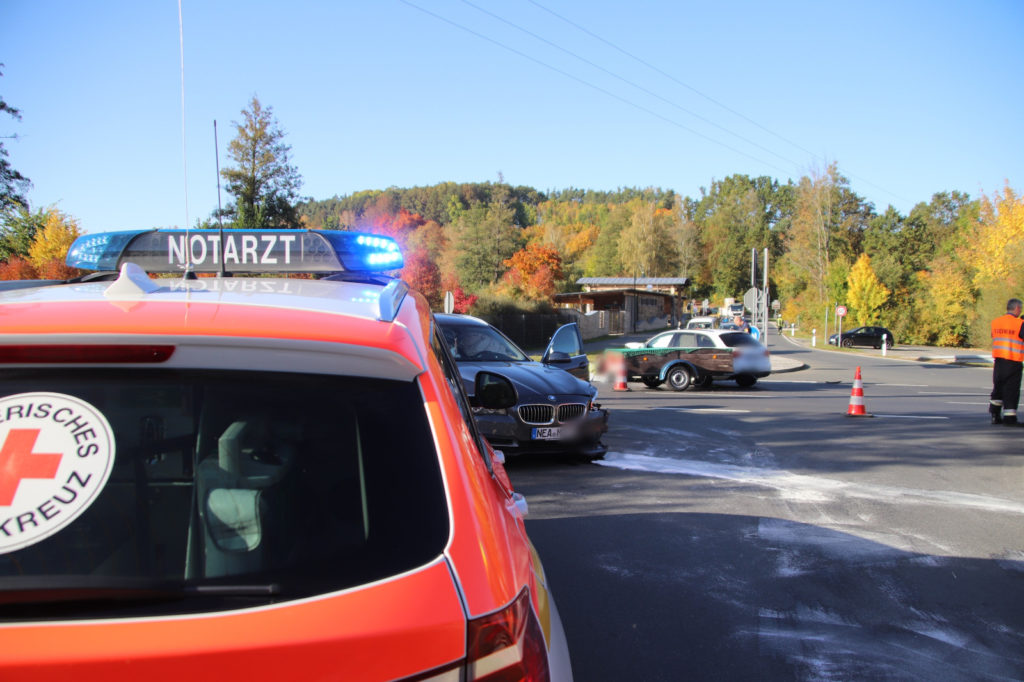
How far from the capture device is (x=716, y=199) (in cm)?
16062

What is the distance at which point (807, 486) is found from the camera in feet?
25.0

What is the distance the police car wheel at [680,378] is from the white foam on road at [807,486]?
11.0m

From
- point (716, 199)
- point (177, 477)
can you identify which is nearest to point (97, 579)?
point (177, 477)

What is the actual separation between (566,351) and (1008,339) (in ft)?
22.7

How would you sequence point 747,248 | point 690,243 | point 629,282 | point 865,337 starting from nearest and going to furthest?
point 865,337 → point 629,282 → point 690,243 → point 747,248

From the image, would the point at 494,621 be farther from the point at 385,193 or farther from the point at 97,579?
the point at 385,193

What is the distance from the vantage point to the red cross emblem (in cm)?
156

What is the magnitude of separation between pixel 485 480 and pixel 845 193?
90517 millimetres

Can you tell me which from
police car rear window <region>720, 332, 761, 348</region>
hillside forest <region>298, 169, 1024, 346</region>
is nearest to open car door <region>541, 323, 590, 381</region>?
police car rear window <region>720, 332, 761, 348</region>

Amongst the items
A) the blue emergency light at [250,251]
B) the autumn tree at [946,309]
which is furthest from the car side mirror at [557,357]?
the autumn tree at [946,309]

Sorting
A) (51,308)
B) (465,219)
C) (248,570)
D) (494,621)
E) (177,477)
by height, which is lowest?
(494,621)

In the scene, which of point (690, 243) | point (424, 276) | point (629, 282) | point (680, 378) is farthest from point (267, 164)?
point (690, 243)

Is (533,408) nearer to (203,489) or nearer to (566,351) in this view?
(566,351)

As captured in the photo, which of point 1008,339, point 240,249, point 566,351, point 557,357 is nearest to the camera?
point 240,249
